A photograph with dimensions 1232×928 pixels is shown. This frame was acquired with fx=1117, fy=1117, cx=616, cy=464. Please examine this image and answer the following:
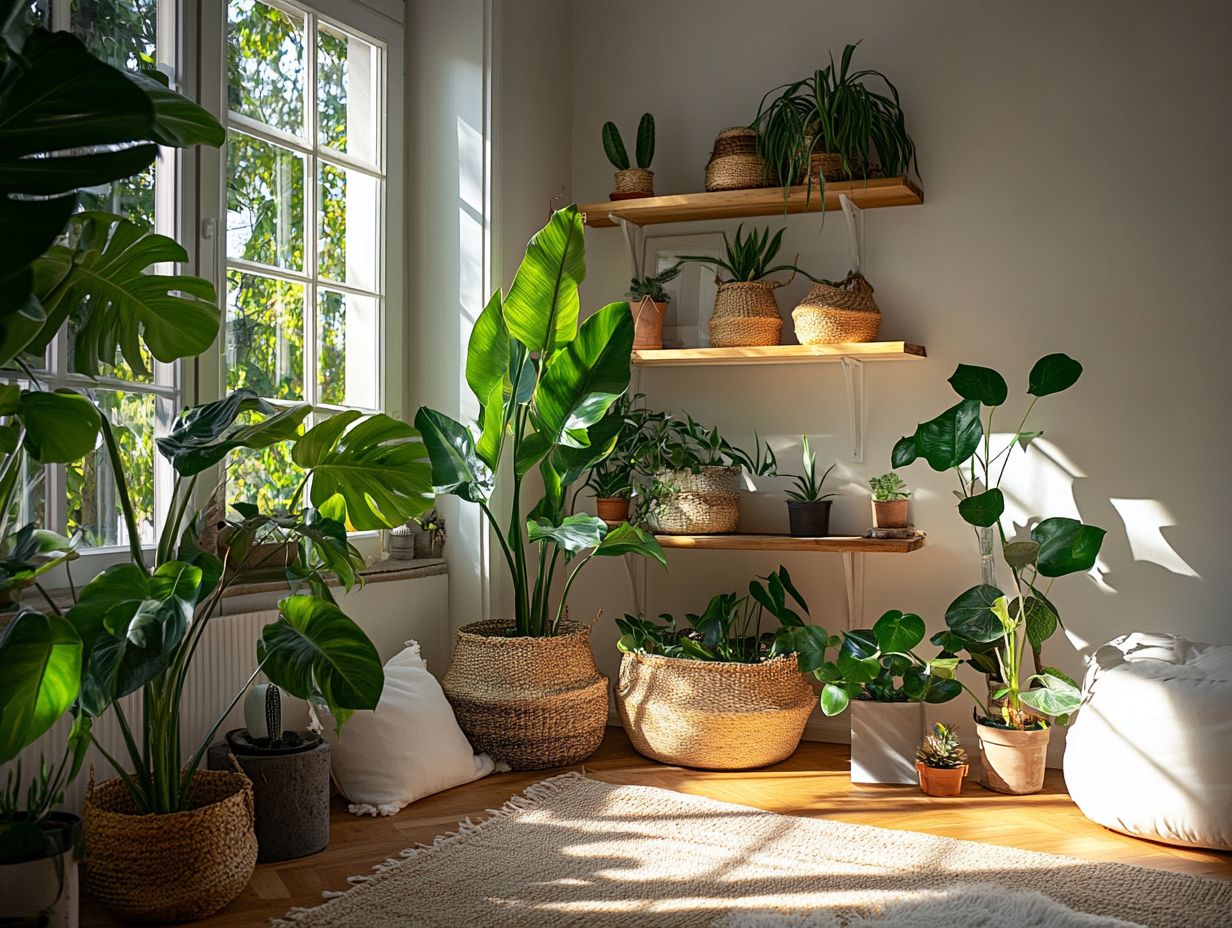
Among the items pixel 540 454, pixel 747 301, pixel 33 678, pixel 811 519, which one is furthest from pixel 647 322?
pixel 33 678

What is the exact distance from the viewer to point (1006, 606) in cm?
331

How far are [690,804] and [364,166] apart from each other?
7.39ft

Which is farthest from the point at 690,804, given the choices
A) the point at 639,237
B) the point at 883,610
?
the point at 639,237

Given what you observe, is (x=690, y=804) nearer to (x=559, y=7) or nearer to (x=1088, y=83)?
(x=1088, y=83)

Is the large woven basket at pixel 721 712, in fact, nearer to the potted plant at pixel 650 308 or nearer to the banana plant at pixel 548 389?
the banana plant at pixel 548 389

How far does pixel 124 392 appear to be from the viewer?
2850mm

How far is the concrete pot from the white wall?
1712mm

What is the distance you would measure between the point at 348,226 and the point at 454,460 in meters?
0.92

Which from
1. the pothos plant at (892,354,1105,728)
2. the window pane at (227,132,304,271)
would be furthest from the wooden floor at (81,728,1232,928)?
the window pane at (227,132,304,271)

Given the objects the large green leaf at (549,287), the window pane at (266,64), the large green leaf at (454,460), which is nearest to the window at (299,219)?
the window pane at (266,64)

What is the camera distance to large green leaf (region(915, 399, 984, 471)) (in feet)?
10.7

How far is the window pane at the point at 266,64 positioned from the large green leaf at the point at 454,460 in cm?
99

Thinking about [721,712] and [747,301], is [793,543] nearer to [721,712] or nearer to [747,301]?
[721,712]

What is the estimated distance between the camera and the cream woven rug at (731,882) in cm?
233
